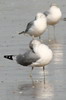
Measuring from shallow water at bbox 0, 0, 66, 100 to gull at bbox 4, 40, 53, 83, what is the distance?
32cm

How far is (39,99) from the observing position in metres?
9.82

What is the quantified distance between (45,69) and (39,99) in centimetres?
219

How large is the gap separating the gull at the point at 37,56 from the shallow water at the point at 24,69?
0.32 metres

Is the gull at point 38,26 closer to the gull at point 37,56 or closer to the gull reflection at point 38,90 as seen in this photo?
the gull at point 37,56

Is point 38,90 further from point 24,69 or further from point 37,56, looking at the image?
point 24,69

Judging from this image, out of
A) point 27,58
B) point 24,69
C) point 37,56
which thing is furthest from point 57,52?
point 37,56

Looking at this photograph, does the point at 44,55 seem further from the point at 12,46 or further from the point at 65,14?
the point at 65,14

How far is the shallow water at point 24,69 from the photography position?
33.6 ft

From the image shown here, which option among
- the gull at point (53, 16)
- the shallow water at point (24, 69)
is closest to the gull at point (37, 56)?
the shallow water at point (24, 69)

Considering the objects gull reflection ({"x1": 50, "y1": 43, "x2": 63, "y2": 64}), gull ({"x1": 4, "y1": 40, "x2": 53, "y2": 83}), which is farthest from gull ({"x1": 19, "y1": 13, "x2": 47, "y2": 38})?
gull ({"x1": 4, "y1": 40, "x2": 53, "y2": 83})

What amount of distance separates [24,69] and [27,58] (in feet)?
2.88

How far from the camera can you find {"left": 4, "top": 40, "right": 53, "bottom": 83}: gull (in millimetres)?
10898

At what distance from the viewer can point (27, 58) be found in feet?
36.7

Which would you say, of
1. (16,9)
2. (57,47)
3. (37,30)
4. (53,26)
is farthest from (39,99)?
(16,9)
